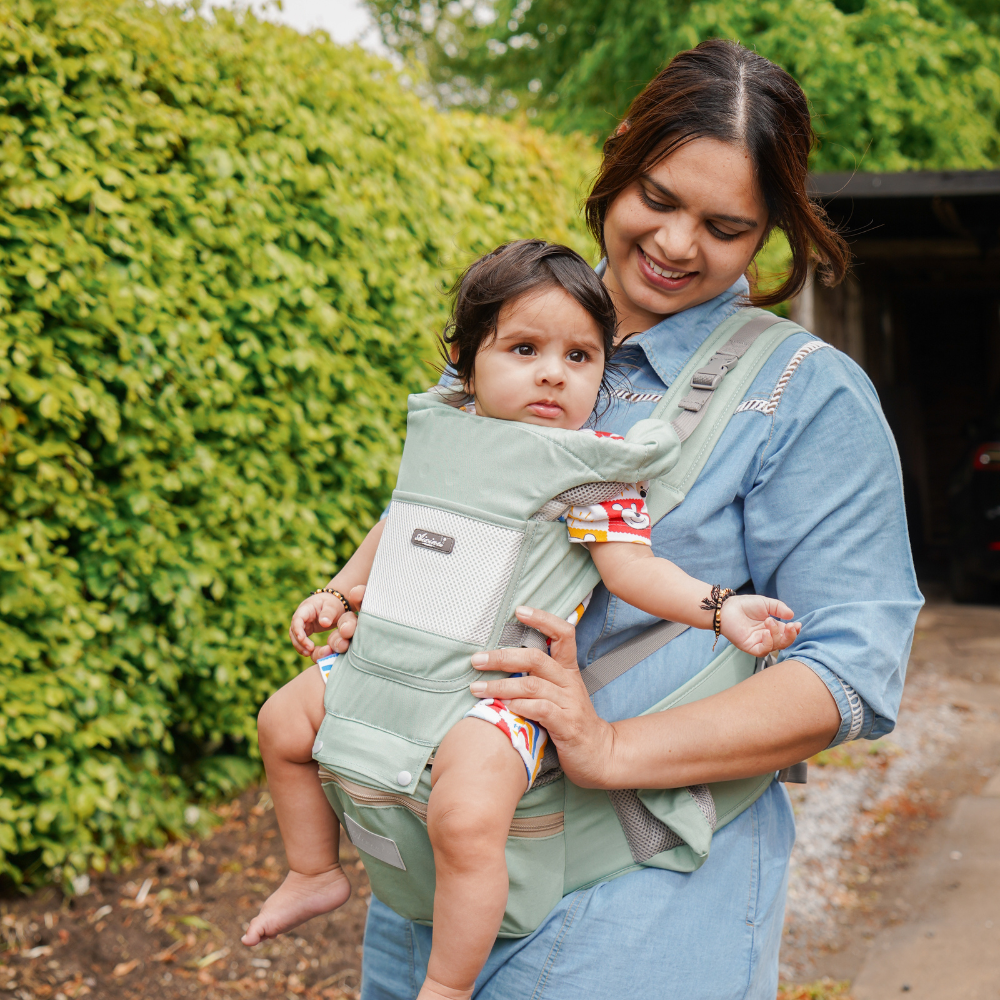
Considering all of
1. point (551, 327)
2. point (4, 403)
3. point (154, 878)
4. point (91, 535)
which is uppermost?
point (551, 327)

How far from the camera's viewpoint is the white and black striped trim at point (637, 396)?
1.49 metres

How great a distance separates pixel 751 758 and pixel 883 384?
472 inches

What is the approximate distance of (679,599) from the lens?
4.15ft

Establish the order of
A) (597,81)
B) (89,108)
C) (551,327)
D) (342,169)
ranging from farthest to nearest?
1. (597,81)
2. (342,169)
3. (89,108)
4. (551,327)

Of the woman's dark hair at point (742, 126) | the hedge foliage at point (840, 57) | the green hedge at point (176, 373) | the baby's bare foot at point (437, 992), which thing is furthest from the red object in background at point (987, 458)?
the baby's bare foot at point (437, 992)

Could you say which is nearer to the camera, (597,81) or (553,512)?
(553,512)

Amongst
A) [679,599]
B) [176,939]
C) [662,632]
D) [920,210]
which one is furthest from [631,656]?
[920,210]

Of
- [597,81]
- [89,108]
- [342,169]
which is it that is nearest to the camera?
[89,108]

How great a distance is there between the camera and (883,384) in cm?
1228

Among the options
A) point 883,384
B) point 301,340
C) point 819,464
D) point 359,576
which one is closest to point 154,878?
point 301,340

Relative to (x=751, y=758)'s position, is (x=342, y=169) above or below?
above

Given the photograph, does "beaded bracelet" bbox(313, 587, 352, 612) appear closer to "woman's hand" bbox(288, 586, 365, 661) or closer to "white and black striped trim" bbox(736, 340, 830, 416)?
"woman's hand" bbox(288, 586, 365, 661)

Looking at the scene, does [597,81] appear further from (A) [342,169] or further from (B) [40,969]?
(B) [40,969]

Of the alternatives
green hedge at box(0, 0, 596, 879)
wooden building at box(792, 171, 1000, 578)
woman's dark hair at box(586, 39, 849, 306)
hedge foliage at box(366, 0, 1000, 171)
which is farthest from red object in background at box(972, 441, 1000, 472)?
woman's dark hair at box(586, 39, 849, 306)
